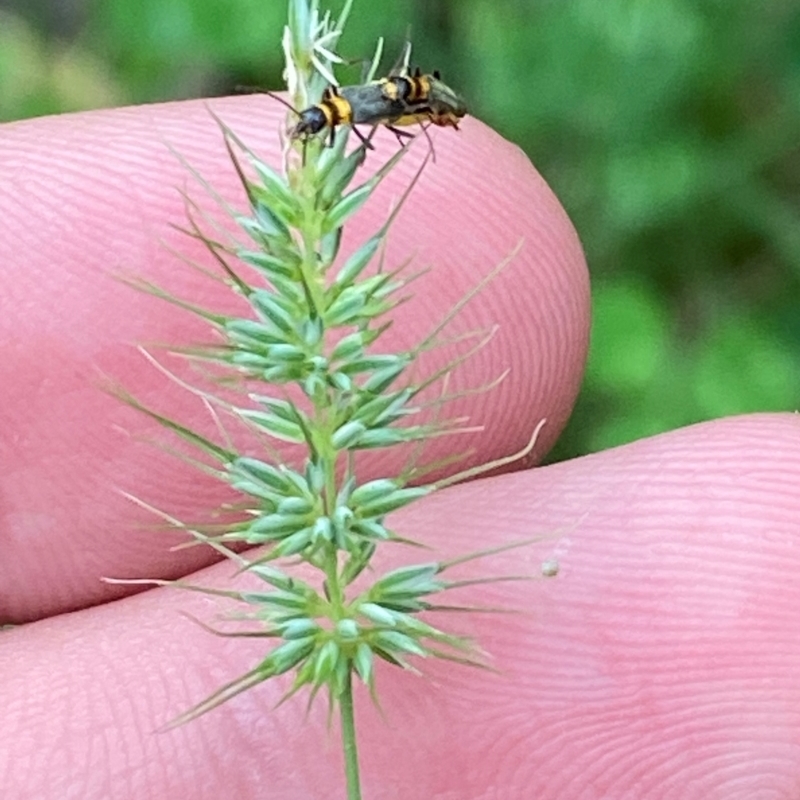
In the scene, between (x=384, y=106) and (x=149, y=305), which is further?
(x=149, y=305)

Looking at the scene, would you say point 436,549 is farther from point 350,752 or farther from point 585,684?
point 350,752

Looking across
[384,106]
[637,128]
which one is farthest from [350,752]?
[637,128]

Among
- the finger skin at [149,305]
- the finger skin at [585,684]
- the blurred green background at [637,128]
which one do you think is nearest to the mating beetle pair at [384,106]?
the finger skin at [149,305]

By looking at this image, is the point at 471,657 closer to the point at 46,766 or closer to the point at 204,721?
the point at 204,721

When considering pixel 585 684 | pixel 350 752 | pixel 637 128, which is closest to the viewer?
pixel 350 752

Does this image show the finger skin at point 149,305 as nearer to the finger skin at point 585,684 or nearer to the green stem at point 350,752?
the finger skin at point 585,684
